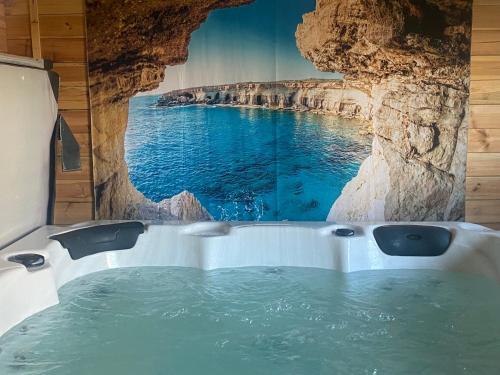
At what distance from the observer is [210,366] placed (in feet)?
5.76

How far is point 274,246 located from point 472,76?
4.43ft

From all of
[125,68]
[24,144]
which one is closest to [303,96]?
[125,68]

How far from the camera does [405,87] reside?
9.95 feet

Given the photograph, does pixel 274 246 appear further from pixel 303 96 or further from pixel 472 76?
pixel 472 76

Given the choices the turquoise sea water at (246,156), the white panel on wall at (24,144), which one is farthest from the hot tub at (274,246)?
the turquoise sea water at (246,156)

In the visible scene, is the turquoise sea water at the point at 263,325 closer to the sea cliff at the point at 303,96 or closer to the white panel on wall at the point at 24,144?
the white panel on wall at the point at 24,144

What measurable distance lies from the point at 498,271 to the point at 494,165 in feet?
2.72

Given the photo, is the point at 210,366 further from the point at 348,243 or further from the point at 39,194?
the point at 39,194

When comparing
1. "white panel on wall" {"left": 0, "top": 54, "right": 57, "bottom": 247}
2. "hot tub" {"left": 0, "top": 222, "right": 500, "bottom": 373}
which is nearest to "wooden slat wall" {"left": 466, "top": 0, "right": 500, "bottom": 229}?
"hot tub" {"left": 0, "top": 222, "right": 500, "bottom": 373}

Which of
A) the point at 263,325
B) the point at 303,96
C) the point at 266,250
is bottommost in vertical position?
the point at 263,325

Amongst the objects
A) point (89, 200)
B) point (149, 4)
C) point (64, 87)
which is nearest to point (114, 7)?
point (149, 4)

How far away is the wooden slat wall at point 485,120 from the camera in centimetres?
296

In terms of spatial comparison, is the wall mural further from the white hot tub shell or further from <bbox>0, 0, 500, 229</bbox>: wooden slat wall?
the white hot tub shell

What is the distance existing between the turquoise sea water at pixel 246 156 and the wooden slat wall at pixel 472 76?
0.32 m
